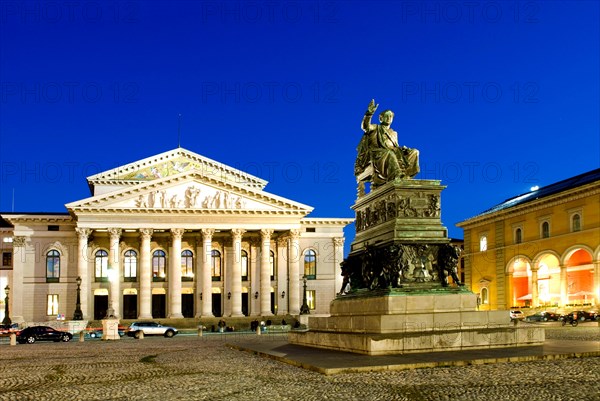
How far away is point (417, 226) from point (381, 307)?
1.94 m

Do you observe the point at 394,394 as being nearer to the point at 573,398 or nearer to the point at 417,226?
the point at 573,398

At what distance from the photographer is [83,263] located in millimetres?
64375

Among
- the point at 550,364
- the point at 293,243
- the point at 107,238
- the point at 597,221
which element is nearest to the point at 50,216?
the point at 107,238

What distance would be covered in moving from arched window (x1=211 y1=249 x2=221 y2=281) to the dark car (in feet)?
91.3

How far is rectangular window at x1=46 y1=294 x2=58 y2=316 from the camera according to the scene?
68.7 metres

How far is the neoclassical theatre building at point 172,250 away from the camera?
65438 millimetres

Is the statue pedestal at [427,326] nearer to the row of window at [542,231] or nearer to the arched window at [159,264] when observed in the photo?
the row of window at [542,231]

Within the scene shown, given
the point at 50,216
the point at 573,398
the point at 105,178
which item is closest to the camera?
the point at 573,398

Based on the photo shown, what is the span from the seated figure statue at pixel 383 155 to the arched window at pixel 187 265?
53972 mm

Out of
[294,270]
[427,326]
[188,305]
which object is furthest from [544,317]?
[427,326]

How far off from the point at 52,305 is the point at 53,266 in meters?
3.65

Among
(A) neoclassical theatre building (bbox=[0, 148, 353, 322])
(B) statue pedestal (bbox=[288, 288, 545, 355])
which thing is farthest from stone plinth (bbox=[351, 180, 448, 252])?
(A) neoclassical theatre building (bbox=[0, 148, 353, 322])

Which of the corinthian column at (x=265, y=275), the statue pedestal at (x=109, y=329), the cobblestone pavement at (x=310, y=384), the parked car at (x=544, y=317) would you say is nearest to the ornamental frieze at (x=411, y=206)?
the cobblestone pavement at (x=310, y=384)

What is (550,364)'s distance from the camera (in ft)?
44.0
